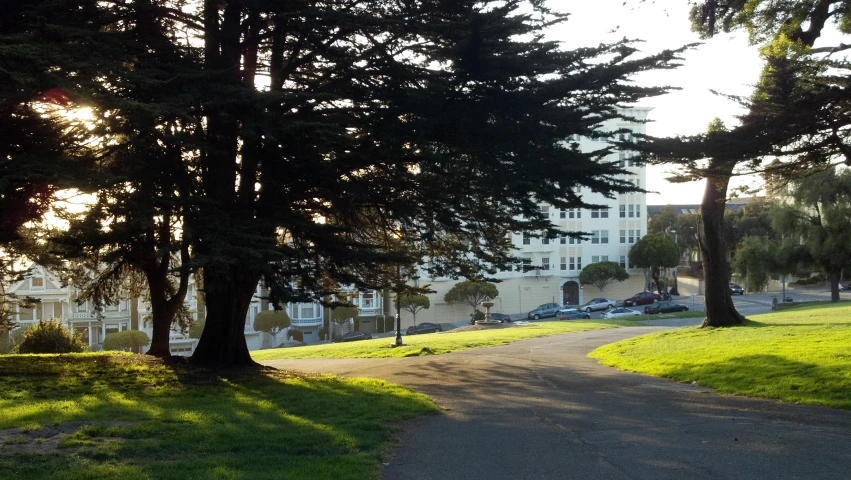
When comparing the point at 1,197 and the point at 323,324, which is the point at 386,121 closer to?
the point at 1,197

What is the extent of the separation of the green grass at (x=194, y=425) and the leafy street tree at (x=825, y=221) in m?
40.6

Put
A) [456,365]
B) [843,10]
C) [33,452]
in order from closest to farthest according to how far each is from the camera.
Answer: [33,452], [843,10], [456,365]

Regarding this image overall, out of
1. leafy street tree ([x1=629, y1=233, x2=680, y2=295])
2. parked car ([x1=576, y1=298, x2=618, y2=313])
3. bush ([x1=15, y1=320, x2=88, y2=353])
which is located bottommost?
parked car ([x1=576, y1=298, x2=618, y2=313])

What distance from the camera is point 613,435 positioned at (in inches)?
372

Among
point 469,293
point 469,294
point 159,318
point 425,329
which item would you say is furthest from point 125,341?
point 159,318

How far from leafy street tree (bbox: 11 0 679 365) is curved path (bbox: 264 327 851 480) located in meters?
3.77

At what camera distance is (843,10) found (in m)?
13.5

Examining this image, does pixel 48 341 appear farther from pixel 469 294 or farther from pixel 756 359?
pixel 469 294

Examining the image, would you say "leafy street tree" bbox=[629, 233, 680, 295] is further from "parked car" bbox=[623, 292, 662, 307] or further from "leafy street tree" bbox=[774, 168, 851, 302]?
"leafy street tree" bbox=[774, 168, 851, 302]

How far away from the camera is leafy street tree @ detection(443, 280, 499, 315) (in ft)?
214

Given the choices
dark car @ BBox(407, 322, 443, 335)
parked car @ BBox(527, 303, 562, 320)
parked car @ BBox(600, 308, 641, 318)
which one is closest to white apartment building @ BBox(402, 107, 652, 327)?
parked car @ BBox(527, 303, 562, 320)

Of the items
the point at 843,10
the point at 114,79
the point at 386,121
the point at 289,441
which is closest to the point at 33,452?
the point at 289,441

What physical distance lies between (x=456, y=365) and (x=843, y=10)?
1201cm

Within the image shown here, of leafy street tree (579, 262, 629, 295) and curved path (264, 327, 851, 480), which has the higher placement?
leafy street tree (579, 262, 629, 295)
